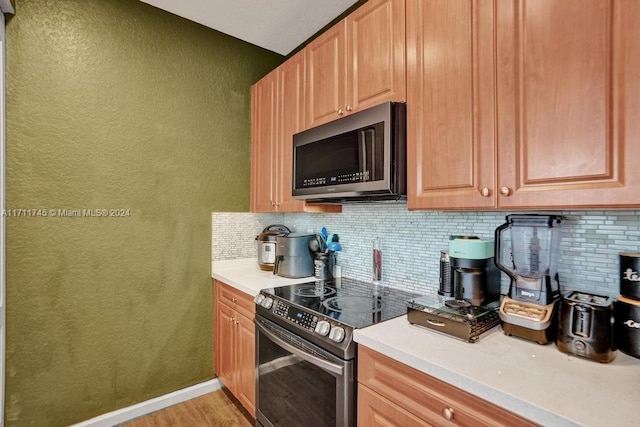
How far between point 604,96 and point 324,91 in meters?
1.26

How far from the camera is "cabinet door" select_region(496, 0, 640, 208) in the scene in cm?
83

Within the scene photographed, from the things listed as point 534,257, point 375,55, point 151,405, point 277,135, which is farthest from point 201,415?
point 375,55

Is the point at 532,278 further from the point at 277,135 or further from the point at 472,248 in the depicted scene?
the point at 277,135

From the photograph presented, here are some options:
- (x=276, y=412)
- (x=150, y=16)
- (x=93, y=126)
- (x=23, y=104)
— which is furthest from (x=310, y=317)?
(x=150, y=16)

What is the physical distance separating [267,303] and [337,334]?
1.78 ft

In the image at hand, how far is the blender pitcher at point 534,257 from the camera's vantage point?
1.11m

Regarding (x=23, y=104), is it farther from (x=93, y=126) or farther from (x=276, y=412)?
(x=276, y=412)

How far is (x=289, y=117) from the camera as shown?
6.88 feet

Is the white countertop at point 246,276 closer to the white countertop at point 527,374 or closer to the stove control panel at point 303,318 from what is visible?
the stove control panel at point 303,318

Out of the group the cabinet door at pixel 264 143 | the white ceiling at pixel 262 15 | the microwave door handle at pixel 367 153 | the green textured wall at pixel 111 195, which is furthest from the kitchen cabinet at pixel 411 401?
the white ceiling at pixel 262 15

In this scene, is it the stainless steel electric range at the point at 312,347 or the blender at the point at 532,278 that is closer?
the blender at the point at 532,278

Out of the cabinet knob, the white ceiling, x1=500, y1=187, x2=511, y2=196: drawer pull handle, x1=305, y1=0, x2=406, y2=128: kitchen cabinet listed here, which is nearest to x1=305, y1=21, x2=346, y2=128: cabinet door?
x1=305, y1=0, x2=406, y2=128: kitchen cabinet

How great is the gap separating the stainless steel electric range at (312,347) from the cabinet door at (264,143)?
0.81m

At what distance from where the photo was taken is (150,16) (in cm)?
212
